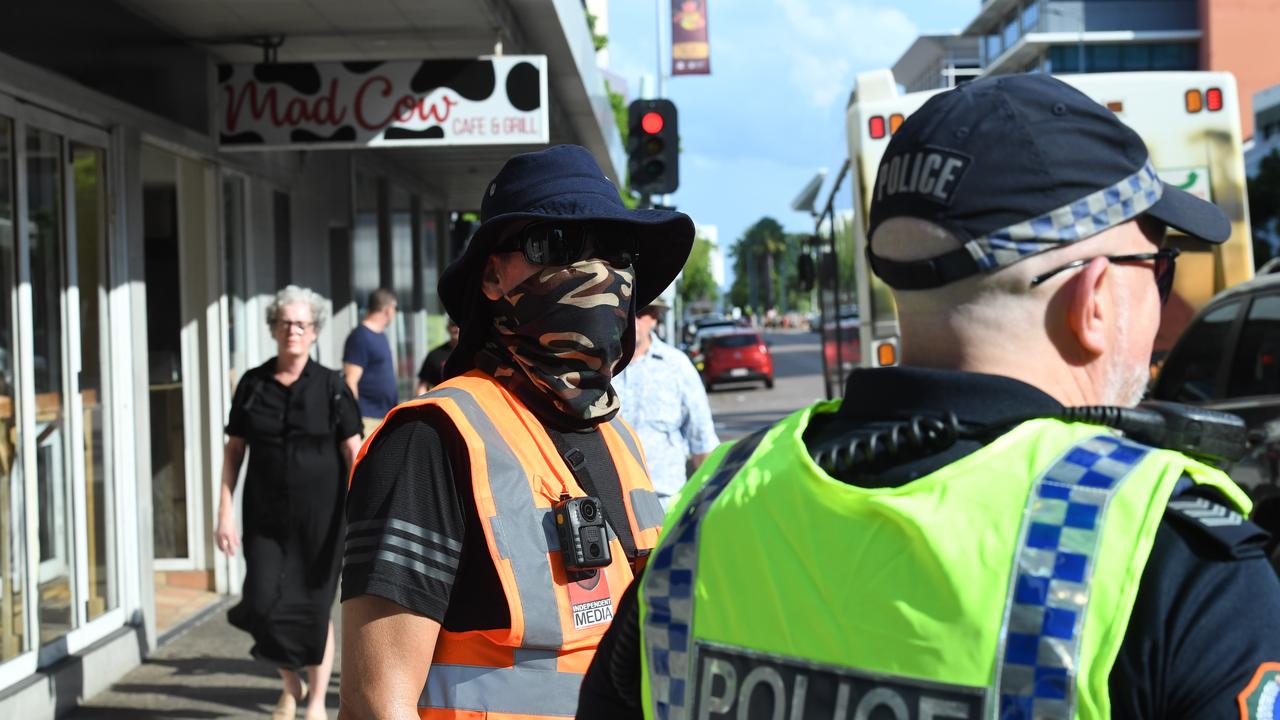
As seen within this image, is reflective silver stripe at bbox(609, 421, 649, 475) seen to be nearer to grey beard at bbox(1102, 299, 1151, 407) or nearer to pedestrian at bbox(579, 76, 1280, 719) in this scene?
A: pedestrian at bbox(579, 76, 1280, 719)

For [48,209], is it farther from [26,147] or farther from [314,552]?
[314,552]

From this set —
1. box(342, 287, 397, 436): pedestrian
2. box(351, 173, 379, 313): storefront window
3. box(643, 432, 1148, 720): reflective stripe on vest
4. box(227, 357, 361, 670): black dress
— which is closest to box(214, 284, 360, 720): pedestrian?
box(227, 357, 361, 670): black dress

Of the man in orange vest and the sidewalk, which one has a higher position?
the man in orange vest

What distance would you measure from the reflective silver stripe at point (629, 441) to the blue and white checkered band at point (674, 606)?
1.23 metres

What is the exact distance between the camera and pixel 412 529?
89.9 inches

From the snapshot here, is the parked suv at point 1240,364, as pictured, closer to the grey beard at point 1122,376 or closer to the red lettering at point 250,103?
the grey beard at point 1122,376

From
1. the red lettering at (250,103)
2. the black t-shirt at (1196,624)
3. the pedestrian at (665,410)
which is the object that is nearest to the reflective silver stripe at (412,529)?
the black t-shirt at (1196,624)

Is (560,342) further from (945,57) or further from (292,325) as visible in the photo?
(945,57)

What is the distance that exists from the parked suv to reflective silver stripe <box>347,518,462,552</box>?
470 cm

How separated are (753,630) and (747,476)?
0.56 feet

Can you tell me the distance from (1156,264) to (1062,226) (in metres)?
0.16

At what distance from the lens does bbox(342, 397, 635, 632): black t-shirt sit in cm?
226

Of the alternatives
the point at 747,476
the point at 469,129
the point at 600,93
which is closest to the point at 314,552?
the point at 469,129

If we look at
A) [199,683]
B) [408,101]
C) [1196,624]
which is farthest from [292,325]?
[1196,624]
